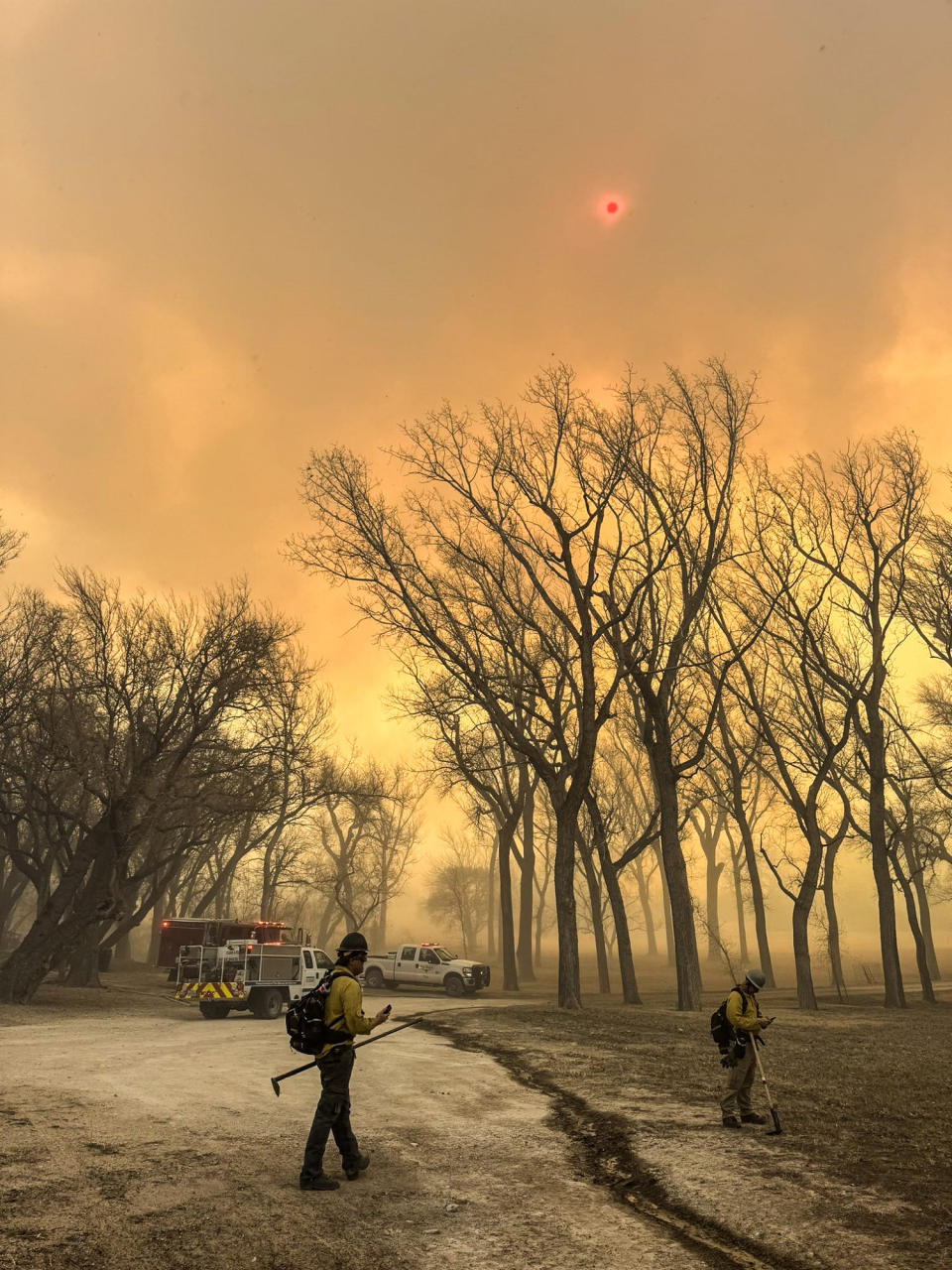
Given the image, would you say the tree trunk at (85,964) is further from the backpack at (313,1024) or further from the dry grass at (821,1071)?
the backpack at (313,1024)

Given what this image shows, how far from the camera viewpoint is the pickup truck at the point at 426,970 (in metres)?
33.6

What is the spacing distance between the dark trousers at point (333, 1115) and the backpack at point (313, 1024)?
0.11 meters

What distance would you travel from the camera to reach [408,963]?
35375 millimetres

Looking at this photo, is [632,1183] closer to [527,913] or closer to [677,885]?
[677,885]

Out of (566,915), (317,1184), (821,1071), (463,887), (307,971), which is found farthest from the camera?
(463,887)

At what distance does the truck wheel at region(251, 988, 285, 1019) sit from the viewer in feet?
74.3

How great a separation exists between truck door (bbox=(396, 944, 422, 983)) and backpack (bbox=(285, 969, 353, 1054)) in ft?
97.6

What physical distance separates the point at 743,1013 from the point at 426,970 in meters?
27.7

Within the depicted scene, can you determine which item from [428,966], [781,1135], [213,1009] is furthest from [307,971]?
[781,1135]

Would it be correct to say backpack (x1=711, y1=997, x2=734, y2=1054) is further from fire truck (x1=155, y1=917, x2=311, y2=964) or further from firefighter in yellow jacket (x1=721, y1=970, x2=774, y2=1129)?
fire truck (x1=155, y1=917, x2=311, y2=964)

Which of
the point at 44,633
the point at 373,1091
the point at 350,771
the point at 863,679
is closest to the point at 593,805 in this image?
the point at 863,679

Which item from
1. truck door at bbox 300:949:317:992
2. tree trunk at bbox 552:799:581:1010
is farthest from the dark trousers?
truck door at bbox 300:949:317:992

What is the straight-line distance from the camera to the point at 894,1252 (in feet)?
17.5

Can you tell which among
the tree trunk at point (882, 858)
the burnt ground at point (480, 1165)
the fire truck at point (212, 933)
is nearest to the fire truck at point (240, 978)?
the fire truck at point (212, 933)
